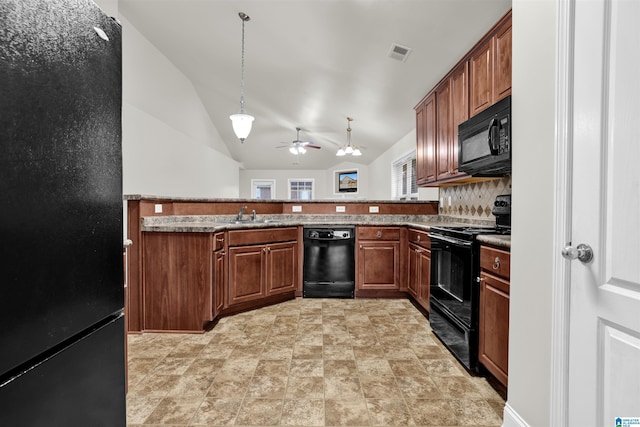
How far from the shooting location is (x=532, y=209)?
4.07 feet

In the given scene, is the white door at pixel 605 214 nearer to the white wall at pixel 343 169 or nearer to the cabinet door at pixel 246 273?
the cabinet door at pixel 246 273

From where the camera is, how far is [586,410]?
96 cm

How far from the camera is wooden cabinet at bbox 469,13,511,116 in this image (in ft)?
6.65

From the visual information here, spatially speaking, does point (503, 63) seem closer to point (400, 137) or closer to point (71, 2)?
point (71, 2)

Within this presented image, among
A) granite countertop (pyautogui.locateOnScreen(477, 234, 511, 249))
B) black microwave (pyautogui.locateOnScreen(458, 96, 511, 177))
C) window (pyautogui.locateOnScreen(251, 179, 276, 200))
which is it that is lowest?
granite countertop (pyautogui.locateOnScreen(477, 234, 511, 249))

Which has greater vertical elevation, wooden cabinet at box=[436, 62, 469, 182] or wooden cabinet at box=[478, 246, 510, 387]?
wooden cabinet at box=[436, 62, 469, 182]

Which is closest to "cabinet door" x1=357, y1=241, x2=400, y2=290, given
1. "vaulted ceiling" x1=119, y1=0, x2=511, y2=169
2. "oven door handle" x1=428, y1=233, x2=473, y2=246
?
"oven door handle" x1=428, y1=233, x2=473, y2=246

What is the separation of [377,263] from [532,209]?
227 cm

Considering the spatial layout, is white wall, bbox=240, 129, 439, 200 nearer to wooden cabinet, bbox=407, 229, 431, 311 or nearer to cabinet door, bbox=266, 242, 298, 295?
wooden cabinet, bbox=407, 229, 431, 311

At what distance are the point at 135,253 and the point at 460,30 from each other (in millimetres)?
3225

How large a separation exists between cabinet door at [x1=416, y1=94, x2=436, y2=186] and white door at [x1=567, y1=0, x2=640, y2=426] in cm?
227

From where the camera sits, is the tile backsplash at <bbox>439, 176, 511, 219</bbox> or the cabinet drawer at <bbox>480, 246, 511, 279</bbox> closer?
the cabinet drawer at <bbox>480, 246, 511, 279</bbox>

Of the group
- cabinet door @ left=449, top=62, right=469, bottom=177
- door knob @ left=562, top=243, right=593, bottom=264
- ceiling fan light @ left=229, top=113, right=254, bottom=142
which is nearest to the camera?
door knob @ left=562, top=243, right=593, bottom=264

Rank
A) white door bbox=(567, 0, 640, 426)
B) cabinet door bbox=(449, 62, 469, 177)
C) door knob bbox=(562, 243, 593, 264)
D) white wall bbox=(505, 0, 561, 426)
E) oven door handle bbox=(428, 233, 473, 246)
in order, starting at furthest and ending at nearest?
cabinet door bbox=(449, 62, 469, 177) → oven door handle bbox=(428, 233, 473, 246) → white wall bbox=(505, 0, 561, 426) → door knob bbox=(562, 243, 593, 264) → white door bbox=(567, 0, 640, 426)
